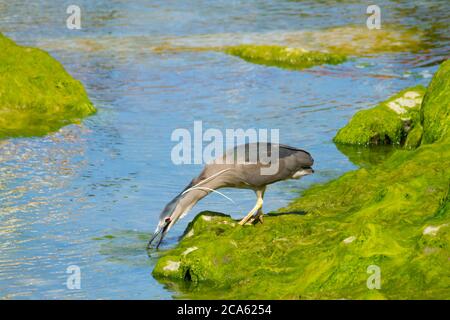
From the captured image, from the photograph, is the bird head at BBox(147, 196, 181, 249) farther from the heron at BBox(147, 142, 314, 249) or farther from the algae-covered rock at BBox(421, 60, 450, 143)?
the algae-covered rock at BBox(421, 60, 450, 143)

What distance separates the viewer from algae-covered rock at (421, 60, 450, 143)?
13.2 m

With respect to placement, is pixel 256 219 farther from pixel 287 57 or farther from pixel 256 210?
pixel 287 57

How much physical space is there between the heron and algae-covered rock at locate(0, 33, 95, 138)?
22.7 feet

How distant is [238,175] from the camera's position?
35.2 ft

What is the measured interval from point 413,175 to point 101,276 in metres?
3.79

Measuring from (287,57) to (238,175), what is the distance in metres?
13.8

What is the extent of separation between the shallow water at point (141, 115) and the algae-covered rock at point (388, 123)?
533 millimetres

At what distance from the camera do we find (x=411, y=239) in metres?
9.09

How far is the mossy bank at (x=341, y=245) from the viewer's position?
8.39 meters

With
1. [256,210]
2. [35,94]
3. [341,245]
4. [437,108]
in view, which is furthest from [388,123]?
[341,245]

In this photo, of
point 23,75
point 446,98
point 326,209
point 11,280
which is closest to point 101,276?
point 11,280

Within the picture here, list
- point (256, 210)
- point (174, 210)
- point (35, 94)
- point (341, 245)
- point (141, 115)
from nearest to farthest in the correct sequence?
1. point (341, 245)
2. point (174, 210)
3. point (256, 210)
4. point (35, 94)
5. point (141, 115)

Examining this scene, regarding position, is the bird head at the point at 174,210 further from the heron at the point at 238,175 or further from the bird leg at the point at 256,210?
the bird leg at the point at 256,210
